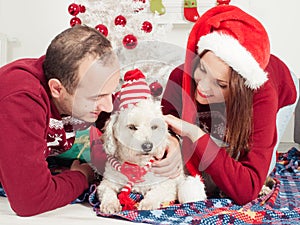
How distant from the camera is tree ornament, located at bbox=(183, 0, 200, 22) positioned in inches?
128

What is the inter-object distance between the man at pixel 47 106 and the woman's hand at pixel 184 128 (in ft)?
0.68

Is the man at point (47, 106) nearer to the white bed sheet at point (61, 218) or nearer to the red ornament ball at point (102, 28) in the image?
the white bed sheet at point (61, 218)

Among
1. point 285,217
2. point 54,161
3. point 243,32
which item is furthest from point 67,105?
point 285,217

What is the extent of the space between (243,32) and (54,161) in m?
0.88

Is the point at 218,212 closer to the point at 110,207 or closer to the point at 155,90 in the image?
the point at 110,207

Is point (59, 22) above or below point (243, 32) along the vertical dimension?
below

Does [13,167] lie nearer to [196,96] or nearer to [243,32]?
[196,96]

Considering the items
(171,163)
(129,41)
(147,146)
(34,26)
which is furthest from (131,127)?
(34,26)

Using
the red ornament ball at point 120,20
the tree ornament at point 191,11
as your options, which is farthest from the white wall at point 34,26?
the red ornament ball at point 120,20

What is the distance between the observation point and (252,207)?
1487 mm

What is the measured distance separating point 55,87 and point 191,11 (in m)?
2.03

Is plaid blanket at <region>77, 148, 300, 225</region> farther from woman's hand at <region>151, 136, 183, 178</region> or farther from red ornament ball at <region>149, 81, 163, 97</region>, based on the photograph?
red ornament ball at <region>149, 81, 163, 97</region>

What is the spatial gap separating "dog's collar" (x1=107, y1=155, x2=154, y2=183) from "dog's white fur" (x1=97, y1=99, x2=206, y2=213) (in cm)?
1

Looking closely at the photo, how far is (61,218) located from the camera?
4.40 ft
